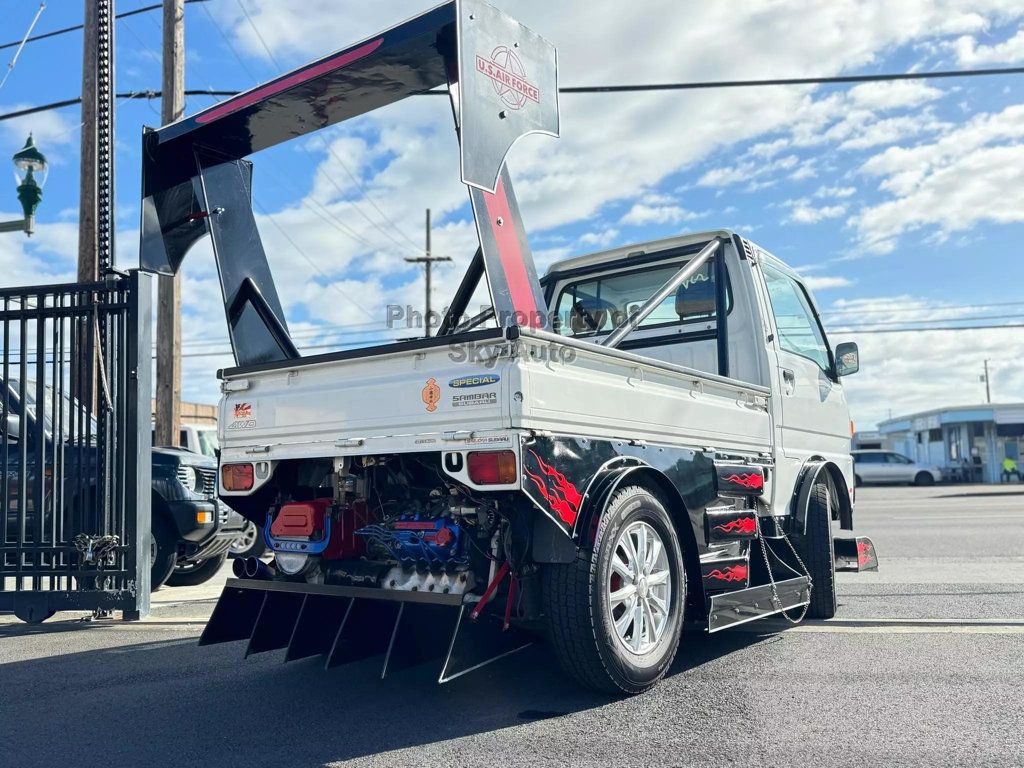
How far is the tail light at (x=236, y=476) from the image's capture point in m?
5.03

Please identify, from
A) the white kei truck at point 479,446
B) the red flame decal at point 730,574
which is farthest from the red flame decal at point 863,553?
the red flame decal at point 730,574

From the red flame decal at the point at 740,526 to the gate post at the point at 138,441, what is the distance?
4.19 meters

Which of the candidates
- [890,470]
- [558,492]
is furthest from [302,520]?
[890,470]

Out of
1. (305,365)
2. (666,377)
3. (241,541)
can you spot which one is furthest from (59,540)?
(666,377)

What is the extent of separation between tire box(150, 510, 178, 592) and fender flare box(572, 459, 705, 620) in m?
4.72

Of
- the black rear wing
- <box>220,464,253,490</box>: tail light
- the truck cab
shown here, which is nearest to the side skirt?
the truck cab

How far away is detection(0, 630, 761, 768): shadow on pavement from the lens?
3891 millimetres

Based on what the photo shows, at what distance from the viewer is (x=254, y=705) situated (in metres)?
4.58

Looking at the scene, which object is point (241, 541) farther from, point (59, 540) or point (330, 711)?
point (330, 711)

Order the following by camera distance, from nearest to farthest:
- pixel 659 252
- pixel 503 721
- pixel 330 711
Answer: pixel 503 721 → pixel 330 711 → pixel 659 252

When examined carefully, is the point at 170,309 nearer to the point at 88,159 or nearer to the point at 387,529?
the point at 88,159

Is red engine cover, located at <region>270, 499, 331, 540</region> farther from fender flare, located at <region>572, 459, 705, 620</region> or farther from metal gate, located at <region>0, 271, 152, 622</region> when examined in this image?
metal gate, located at <region>0, 271, 152, 622</region>

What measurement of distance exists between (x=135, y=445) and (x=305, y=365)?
285cm

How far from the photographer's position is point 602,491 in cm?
436
